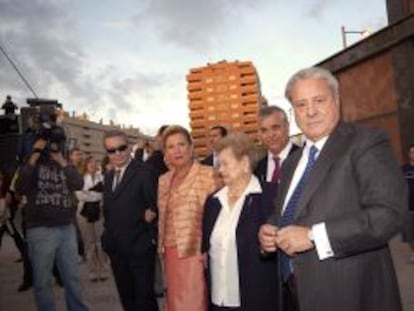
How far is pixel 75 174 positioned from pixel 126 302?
4.93 feet

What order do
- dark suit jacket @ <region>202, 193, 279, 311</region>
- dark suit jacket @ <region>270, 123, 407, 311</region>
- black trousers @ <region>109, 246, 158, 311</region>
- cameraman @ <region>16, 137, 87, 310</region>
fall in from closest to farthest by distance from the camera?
dark suit jacket @ <region>270, 123, 407, 311</region>, dark suit jacket @ <region>202, 193, 279, 311</region>, black trousers @ <region>109, 246, 158, 311</region>, cameraman @ <region>16, 137, 87, 310</region>

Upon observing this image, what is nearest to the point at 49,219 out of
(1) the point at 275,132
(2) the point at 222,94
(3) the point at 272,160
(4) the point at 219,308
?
(3) the point at 272,160

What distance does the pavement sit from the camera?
7480 millimetres

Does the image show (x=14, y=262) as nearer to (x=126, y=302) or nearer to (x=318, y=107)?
(x=126, y=302)

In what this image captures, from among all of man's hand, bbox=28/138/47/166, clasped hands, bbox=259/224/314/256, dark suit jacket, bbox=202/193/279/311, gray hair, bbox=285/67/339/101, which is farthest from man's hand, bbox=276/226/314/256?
man's hand, bbox=28/138/47/166

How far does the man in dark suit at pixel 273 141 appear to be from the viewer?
5.23 metres

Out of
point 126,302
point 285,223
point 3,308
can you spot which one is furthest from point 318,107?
point 3,308

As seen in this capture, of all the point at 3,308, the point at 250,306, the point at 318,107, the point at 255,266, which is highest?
the point at 318,107

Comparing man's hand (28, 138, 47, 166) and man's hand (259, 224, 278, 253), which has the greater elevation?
man's hand (28, 138, 47, 166)

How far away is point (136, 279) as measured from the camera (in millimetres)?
5234

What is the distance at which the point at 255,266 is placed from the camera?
375 centimetres

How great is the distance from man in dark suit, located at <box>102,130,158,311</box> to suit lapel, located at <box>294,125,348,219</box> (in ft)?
9.24

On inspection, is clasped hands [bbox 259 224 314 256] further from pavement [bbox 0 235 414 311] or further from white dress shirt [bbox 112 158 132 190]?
pavement [bbox 0 235 414 311]

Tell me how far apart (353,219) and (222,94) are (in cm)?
5247
